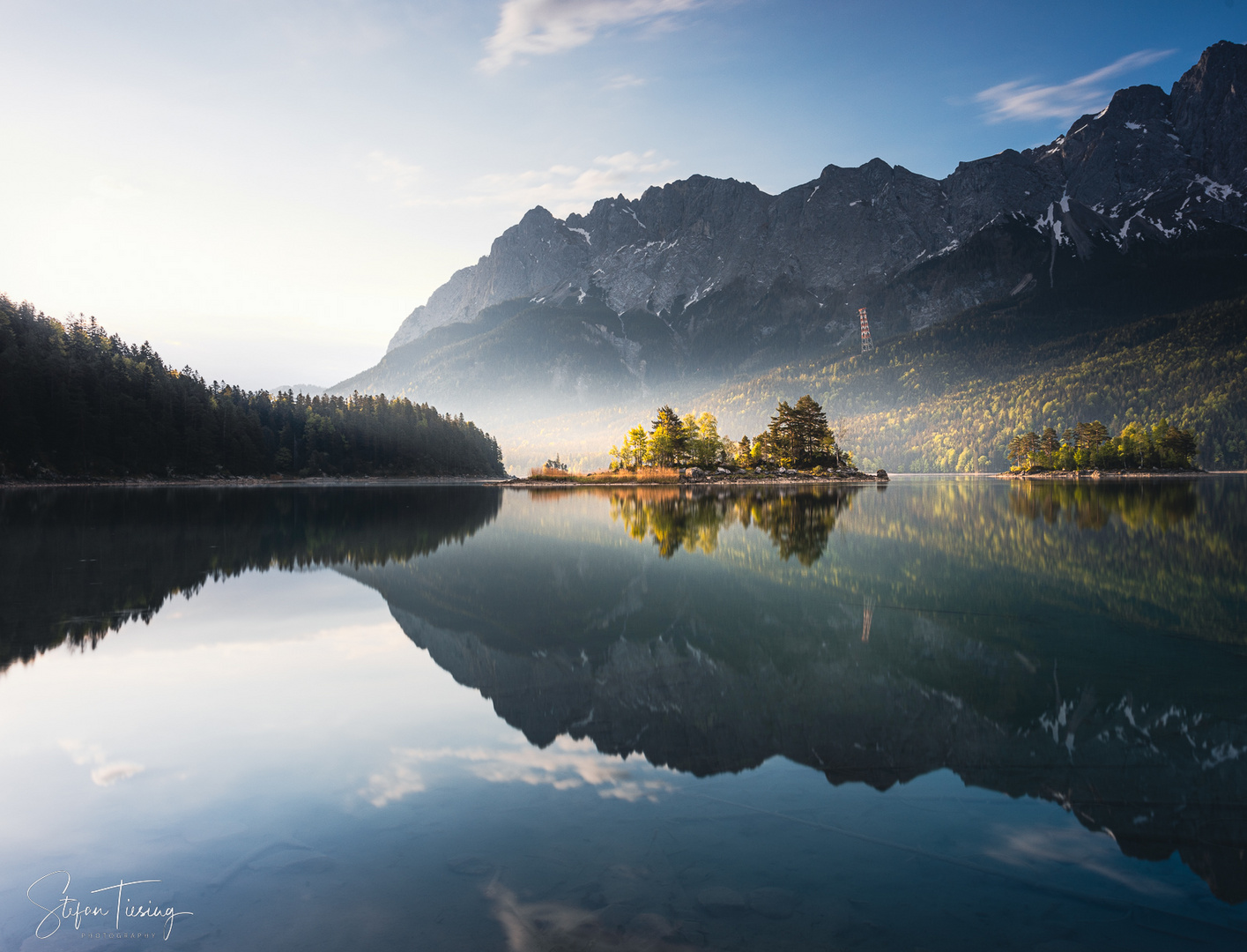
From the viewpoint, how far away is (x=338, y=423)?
469 ft

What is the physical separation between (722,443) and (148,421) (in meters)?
94.5

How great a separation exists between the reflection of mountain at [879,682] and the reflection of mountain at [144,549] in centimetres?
586

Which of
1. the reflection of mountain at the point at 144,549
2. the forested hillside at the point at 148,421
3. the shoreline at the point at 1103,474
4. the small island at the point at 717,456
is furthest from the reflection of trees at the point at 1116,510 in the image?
the forested hillside at the point at 148,421

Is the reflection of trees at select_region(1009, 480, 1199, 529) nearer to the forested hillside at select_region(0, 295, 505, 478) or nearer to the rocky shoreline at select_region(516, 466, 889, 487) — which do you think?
the rocky shoreline at select_region(516, 466, 889, 487)

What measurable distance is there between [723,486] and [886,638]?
280 ft

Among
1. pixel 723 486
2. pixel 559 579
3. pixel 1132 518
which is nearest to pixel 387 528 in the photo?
pixel 559 579

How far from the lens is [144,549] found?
79.0ft

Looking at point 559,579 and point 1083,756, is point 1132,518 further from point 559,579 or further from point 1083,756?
point 1083,756

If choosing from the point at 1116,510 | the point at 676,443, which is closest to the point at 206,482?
the point at 676,443

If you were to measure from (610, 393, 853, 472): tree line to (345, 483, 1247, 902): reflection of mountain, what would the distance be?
284 ft

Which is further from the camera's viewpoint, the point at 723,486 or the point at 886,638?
the point at 723,486

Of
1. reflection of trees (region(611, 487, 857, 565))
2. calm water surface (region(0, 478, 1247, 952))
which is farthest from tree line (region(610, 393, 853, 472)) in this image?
calm water surface (region(0, 478, 1247, 952))

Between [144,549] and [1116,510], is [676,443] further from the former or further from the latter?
[144,549]

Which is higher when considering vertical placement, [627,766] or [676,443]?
[676,443]
